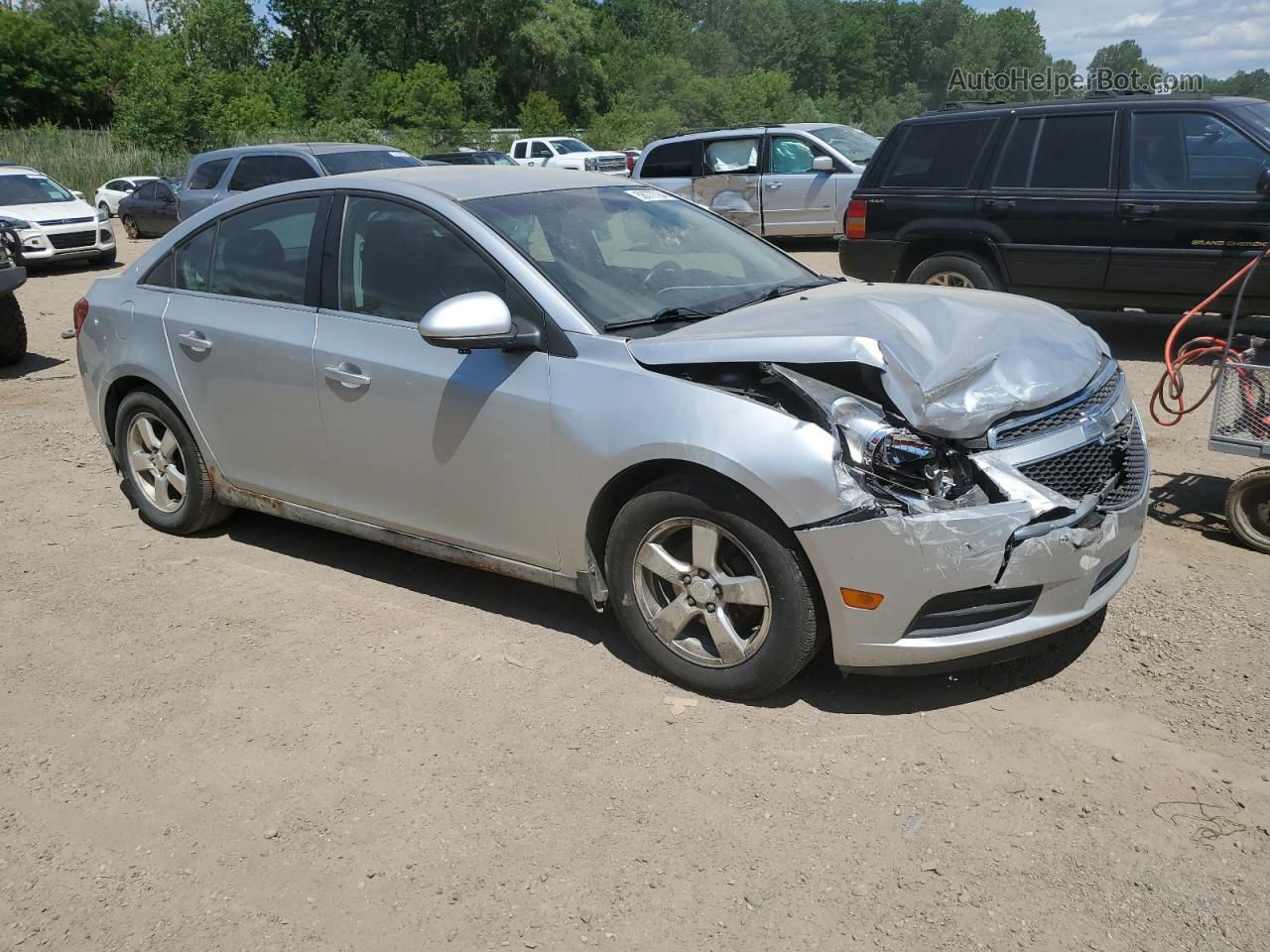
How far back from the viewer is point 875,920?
2.84 metres

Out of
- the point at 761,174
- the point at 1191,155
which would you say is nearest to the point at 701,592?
the point at 1191,155

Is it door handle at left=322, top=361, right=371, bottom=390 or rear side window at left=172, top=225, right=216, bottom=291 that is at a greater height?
rear side window at left=172, top=225, right=216, bottom=291

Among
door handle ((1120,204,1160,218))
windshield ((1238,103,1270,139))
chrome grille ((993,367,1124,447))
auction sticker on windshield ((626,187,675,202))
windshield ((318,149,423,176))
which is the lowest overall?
door handle ((1120,204,1160,218))

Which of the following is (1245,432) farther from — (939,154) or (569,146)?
(569,146)

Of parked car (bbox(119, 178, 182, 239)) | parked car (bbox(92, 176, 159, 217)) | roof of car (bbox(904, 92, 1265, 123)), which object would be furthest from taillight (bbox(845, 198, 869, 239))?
parked car (bbox(92, 176, 159, 217))

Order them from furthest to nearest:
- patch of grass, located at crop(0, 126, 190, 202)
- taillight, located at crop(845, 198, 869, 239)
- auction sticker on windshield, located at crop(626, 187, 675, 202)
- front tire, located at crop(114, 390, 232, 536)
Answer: patch of grass, located at crop(0, 126, 190, 202) < taillight, located at crop(845, 198, 869, 239) < front tire, located at crop(114, 390, 232, 536) < auction sticker on windshield, located at crop(626, 187, 675, 202)

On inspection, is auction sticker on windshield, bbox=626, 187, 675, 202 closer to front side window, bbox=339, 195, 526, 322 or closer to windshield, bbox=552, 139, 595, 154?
front side window, bbox=339, 195, 526, 322

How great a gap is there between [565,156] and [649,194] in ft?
91.5

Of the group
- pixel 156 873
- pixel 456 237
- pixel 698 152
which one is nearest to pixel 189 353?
pixel 456 237

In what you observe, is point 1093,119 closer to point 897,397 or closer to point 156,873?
point 897,397

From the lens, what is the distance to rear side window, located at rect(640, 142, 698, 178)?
675 inches

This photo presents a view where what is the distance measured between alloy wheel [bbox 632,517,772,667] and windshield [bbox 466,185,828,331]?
0.82m

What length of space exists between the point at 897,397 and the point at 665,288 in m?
1.20

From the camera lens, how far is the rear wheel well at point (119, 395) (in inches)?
215
